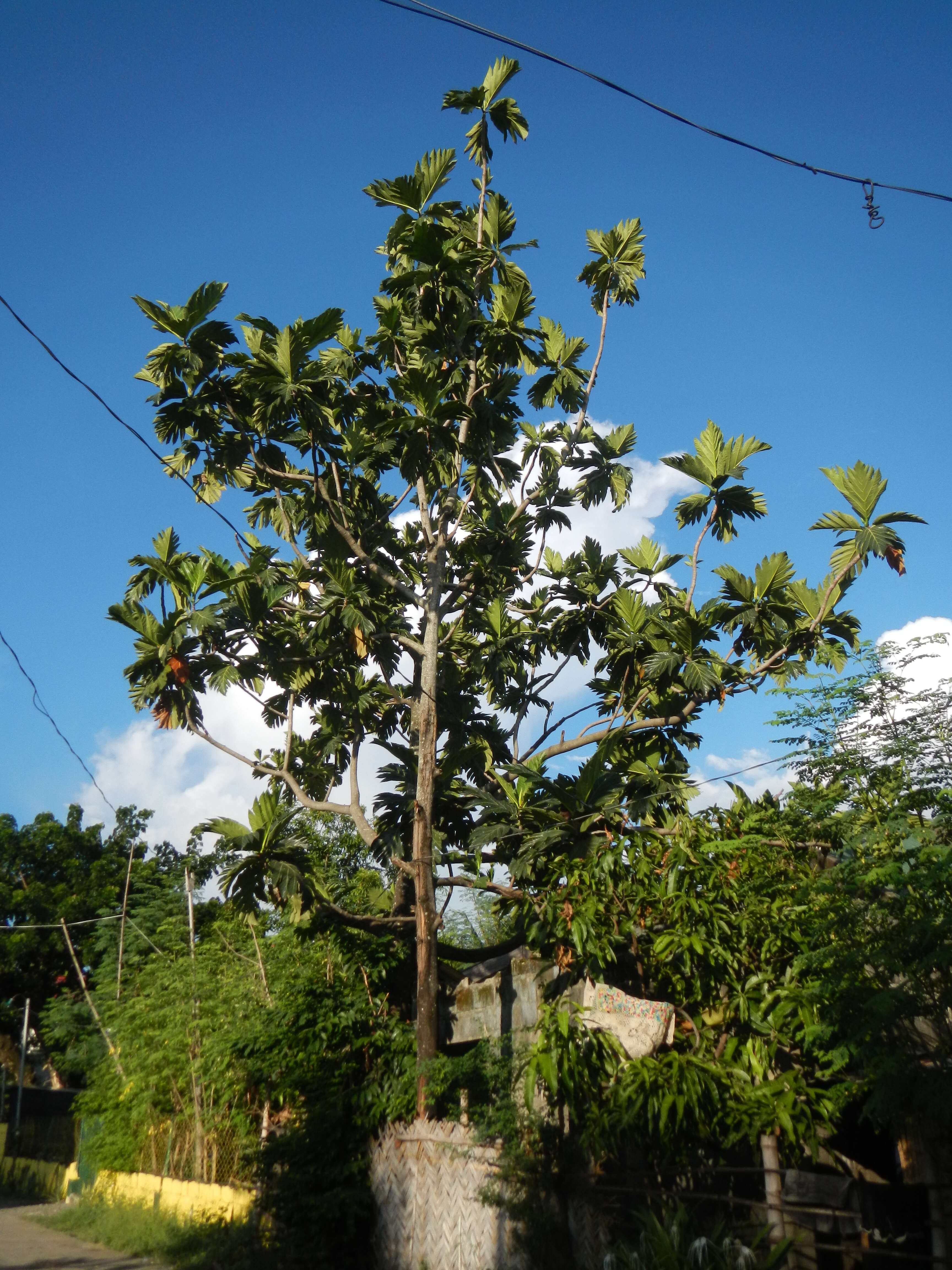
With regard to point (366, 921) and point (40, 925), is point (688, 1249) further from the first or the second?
point (40, 925)

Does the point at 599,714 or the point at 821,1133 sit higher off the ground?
the point at 599,714

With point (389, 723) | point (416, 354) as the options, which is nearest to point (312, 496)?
point (416, 354)

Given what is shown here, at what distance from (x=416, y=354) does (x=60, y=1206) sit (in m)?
17.7

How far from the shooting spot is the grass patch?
10.3 m

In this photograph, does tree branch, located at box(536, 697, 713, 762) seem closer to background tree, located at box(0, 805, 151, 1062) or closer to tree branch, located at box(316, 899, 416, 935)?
tree branch, located at box(316, 899, 416, 935)

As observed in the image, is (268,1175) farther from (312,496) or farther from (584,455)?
(584,455)

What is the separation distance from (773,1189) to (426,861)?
487 centimetres

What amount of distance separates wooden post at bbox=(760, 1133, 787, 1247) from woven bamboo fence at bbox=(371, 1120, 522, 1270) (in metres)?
2.35

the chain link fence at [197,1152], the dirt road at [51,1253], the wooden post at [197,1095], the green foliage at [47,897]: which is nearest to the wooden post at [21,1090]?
the green foliage at [47,897]

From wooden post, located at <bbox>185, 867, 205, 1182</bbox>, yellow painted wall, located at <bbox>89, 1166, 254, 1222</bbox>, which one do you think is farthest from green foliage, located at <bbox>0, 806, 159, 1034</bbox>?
wooden post, located at <bbox>185, 867, 205, 1182</bbox>

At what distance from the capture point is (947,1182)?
21.2 feet

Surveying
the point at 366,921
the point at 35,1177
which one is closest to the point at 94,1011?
the point at 35,1177

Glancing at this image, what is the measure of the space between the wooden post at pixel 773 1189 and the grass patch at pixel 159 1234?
226 inches

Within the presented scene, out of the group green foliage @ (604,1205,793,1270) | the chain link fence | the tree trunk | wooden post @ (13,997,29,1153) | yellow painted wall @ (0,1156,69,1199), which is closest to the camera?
green foliage @ (604,1205,793,1270)
